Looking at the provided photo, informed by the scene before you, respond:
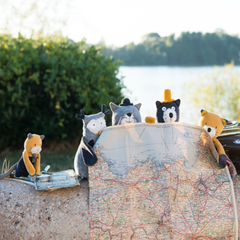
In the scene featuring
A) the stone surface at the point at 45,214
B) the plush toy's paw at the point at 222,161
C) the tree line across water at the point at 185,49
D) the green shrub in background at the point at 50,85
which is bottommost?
the stone surface at the point at 45,214

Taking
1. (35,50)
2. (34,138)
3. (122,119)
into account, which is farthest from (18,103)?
(122,119)

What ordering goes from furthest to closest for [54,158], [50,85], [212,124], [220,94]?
1. [220,94]
2. [54,158]
3. [50,85]
4. [212,124]

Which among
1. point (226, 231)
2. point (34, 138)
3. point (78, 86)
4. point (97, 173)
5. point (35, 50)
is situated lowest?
point (226, 231)

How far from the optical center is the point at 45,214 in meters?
1.85

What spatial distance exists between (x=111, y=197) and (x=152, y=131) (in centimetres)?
55

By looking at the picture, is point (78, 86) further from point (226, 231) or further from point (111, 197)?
point (226, 231)

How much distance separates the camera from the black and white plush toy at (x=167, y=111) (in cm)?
205

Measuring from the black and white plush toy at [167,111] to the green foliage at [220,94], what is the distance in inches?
164

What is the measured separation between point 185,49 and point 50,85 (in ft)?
17.1

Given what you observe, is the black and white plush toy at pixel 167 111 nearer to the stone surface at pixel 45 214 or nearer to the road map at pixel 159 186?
the road map at pixel 159 186

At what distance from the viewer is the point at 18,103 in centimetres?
388

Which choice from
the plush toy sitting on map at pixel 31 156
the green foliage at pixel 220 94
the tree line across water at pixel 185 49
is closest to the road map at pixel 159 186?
→ the plush toy sitting on map at pixel 31 156

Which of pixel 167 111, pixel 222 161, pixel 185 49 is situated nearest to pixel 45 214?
pixel 167 111

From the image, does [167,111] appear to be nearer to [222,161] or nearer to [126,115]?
[126,115]
